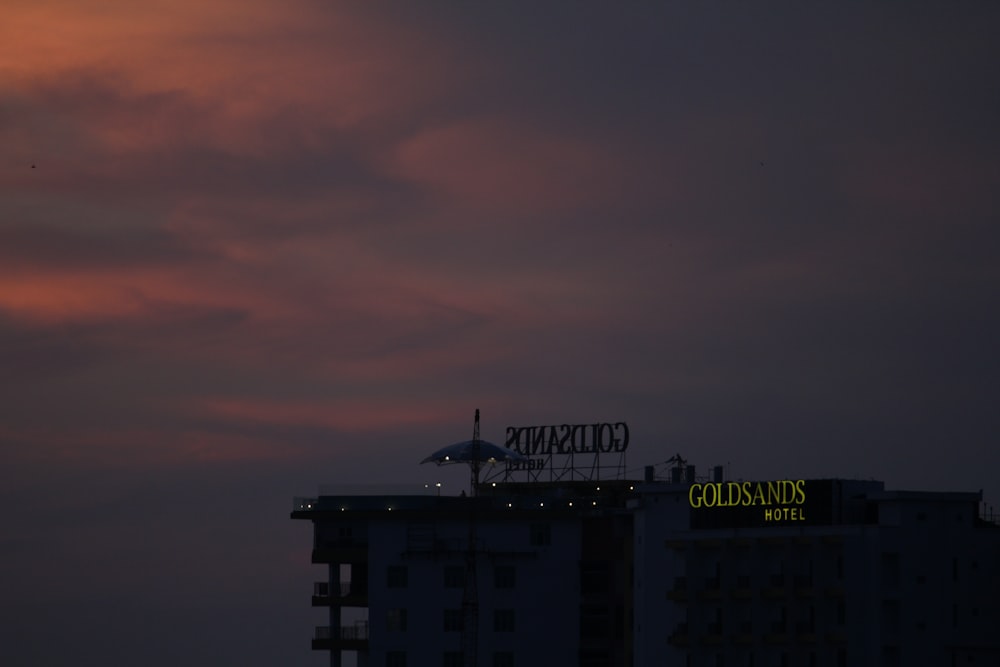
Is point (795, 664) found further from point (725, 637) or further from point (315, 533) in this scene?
point (315, 533)

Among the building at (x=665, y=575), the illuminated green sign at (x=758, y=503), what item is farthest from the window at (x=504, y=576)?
the illuminated green sign at (x=758, y=503)

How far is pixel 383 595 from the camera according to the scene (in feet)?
629

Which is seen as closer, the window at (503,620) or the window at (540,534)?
the window at (503,620)

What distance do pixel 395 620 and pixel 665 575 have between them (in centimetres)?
2899

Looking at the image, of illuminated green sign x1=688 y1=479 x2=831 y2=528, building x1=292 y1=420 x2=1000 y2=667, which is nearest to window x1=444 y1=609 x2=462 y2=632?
building x1=292 y1=420 x2=1000 y2=667

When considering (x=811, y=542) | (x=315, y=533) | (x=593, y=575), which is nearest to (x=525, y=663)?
(x=593, y=575)

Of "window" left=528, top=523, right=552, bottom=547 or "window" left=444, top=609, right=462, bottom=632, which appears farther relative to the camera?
"window" left=528, top=523, right=552, bottom=547

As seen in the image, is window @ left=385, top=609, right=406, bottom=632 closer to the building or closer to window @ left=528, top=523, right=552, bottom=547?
the building

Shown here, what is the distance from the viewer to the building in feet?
535

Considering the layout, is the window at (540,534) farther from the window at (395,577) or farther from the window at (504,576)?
the window at (395,577)

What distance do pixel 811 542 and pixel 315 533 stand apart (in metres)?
55.2

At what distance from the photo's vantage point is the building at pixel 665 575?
16300 cm

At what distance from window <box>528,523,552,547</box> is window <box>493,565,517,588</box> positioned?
126 inches

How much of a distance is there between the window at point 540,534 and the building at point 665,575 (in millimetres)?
132
